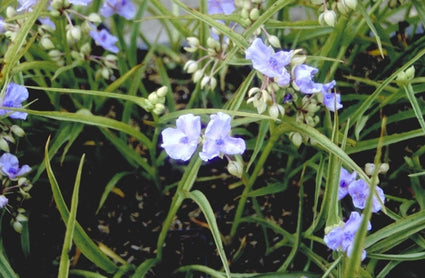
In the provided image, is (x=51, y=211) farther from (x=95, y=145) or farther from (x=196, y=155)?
(x=196, y=155)

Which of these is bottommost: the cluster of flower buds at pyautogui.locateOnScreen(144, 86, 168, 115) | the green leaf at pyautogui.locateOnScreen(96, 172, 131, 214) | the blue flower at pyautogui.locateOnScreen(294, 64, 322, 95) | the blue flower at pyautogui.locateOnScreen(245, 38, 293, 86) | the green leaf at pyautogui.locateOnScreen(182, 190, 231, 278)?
the green leaf at pyautogui.locateOnScreen(96, 172, 131, 214)

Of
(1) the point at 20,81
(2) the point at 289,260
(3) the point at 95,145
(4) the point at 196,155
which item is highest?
(1) the point at 20,81

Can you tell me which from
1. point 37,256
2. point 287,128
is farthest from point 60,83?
point 287,128

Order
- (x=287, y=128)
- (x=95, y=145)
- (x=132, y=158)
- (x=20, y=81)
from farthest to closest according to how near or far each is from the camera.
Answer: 1. (x=95, y=145)
2. (x=132, y=158)
3. (x=20, y=81)
4. (x=287, y=128)

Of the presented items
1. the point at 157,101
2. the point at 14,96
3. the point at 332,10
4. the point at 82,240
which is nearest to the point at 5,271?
the point at 82,240

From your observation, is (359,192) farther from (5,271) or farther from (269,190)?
(5,271)

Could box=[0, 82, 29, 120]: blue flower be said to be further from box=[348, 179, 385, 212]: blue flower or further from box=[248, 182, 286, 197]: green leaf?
box=[348, 179, 385, 212]: blue flower


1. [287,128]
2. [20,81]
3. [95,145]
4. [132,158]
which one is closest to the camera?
[287,128]

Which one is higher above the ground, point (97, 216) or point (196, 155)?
point (196, 155)

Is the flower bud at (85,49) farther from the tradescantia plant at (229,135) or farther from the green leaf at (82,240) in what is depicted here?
the green leaf at (82,240)

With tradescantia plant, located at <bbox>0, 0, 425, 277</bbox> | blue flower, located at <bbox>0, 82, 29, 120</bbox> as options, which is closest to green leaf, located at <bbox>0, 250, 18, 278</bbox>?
tradescantia plant, located at <bbox>0, 0, 425, 277</bbox>
